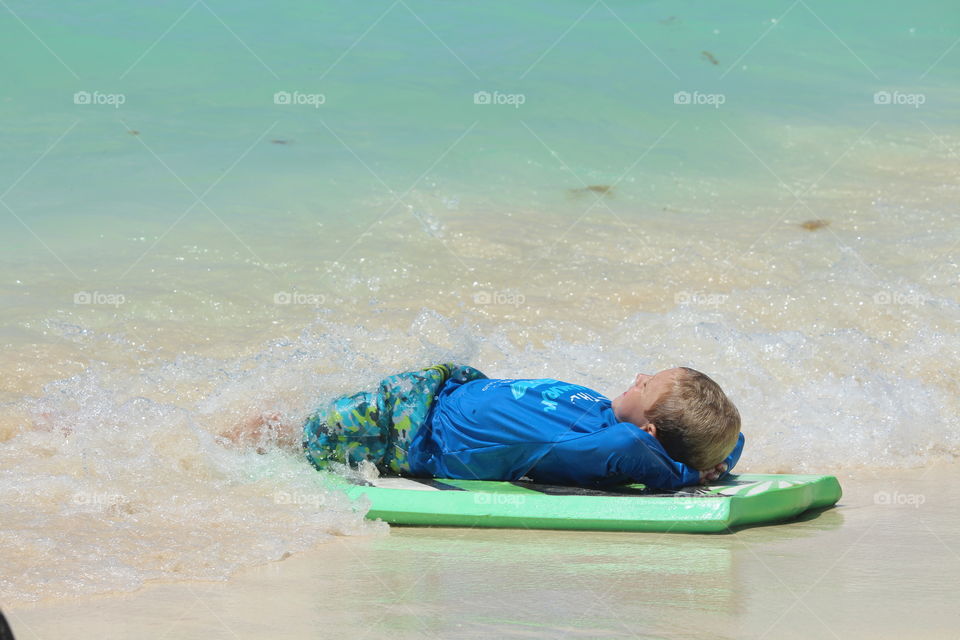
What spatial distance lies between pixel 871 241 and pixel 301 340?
4.85 m

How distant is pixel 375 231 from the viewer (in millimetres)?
8062

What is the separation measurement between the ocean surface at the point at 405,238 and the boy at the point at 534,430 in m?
0.28

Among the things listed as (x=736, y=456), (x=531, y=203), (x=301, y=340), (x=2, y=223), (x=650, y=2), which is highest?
(x=650, y=2)

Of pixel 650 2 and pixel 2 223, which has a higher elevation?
pixel 650 2

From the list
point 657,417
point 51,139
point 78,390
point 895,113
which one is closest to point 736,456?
point 657,417

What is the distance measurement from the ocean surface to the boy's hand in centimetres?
65

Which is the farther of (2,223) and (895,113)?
(895,113)

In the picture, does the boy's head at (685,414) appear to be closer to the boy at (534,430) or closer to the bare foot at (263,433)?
the boy at (534,430)

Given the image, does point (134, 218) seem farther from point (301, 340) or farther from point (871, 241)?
point (871, 241)

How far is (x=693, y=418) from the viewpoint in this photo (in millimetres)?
4195

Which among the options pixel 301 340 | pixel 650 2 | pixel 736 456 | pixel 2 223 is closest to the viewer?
pixel 736 456

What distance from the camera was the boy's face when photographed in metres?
4.25

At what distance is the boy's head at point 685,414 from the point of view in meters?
4.20

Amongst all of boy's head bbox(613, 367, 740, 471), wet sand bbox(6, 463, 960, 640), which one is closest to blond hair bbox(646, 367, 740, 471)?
boy's head bbox(613, 367, 740, 471)
